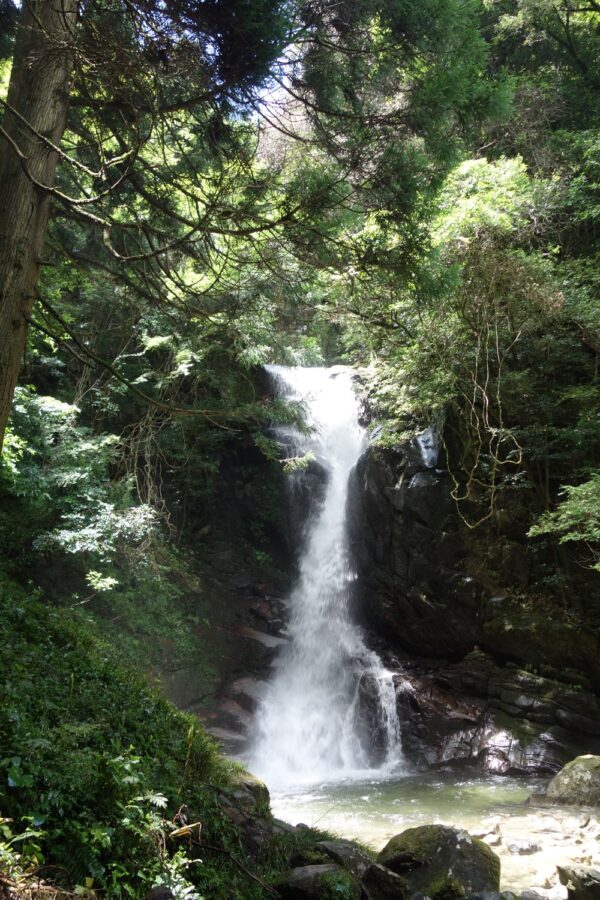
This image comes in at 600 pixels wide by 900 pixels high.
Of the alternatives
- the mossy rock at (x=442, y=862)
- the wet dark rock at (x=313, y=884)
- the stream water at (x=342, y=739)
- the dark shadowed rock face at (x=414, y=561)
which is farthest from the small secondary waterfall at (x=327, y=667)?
the wet dark rock at (x=313, y=884)

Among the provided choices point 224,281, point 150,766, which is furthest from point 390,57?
point 150,766

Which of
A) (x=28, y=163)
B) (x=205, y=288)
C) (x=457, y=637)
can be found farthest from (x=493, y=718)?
(x=28, y=163)

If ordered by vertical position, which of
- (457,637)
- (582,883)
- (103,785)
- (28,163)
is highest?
(28,163)

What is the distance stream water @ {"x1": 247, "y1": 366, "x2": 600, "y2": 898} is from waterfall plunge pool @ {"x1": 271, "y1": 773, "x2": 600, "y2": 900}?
2 cm

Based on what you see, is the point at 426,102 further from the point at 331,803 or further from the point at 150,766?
the point at 331,803

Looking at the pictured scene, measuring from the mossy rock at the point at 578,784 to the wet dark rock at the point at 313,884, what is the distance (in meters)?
5.26

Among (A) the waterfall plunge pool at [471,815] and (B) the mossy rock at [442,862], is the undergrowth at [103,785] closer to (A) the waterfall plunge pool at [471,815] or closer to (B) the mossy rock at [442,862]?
(B) the mossy rock at [442,862]

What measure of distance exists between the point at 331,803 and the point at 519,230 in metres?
10.2

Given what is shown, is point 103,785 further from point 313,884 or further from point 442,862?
point 442,862

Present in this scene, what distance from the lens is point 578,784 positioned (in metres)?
7.94

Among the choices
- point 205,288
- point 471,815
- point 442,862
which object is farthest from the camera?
point 471,815

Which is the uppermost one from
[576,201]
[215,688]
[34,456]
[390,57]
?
[576,201]

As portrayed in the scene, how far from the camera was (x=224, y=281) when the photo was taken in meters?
5.60

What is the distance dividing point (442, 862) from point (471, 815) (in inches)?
113
